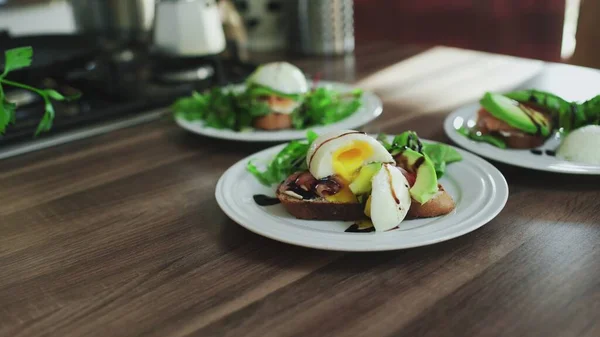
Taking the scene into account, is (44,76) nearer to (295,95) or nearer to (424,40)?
(295,95)

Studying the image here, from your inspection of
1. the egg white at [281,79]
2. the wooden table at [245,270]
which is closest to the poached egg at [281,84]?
the egg white at [281,79]

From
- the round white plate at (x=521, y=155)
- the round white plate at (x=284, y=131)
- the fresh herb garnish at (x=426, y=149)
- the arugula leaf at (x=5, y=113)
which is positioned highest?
the arugula leaf at (x=5, y=113)

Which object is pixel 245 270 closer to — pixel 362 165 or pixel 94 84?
pixel 362 165

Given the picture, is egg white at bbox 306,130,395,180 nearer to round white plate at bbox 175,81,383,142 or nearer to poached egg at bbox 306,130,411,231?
poached egg at bbox 306,130,411,231

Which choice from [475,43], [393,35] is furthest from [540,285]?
[393,35]

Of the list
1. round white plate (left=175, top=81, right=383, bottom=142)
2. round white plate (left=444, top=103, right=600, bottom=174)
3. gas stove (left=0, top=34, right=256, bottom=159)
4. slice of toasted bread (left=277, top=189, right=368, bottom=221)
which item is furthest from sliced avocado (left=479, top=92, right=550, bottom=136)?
gas stove (left=0, top=34, right=256, bottom=159)

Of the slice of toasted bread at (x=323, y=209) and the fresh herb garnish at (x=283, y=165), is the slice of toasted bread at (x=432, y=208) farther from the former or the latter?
the fresh herb garnish at (x=283, y=165)
